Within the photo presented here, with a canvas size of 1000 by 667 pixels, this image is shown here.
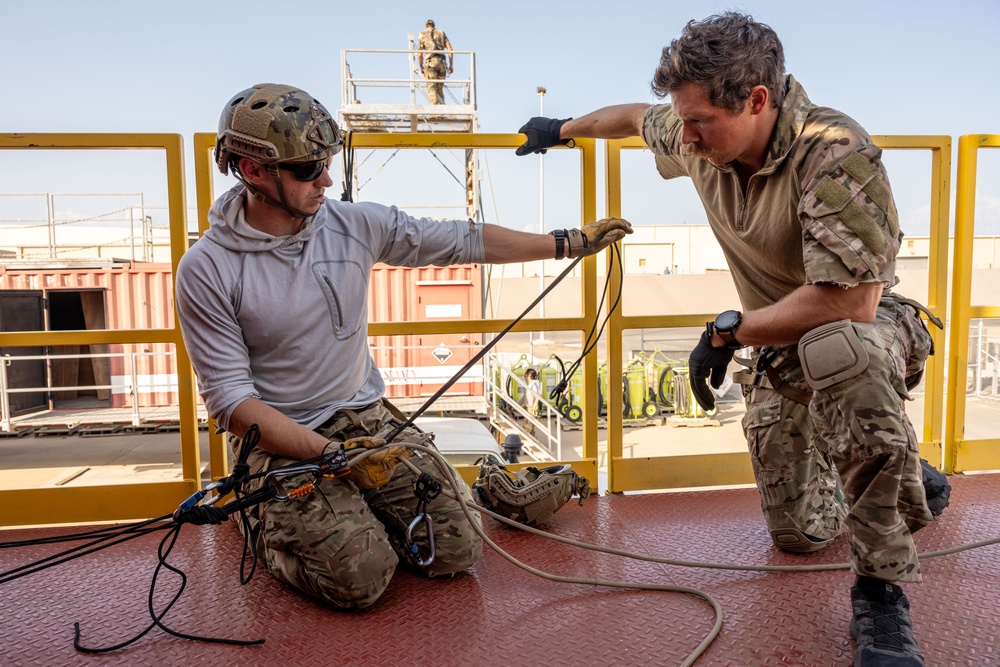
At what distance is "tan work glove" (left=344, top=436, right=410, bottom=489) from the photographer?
1.94 metres

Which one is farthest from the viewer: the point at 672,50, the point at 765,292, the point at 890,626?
the point at 765,292

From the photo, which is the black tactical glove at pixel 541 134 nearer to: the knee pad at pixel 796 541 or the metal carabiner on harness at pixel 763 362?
the metal carabiner on harness at pixel 763 362

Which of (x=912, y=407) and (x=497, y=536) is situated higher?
(x=497, y=536)

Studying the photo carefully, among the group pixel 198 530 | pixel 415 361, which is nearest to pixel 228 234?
pixel 198 530

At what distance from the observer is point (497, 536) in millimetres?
2477

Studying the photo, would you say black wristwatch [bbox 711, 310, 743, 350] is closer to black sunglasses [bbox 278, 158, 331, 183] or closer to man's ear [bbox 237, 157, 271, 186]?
black sunglasses [bbox 278, 158, 331, 183]

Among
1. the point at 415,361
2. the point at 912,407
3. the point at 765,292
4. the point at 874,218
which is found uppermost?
the point at 874,218

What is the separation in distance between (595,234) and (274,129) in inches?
44.2

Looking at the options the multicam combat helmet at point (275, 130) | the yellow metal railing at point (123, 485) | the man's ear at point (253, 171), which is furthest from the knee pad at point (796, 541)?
the yellow metal railing at point (123, 485)

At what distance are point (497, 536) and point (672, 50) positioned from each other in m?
1.69

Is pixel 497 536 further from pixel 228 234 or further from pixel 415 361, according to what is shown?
pixel 415 361

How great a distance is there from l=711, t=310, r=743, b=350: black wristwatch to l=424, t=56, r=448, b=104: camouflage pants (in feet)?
51.0

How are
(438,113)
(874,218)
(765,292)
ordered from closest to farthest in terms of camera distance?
(874,218) < (765,292) < (438,113)

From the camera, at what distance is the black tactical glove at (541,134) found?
2656mm
